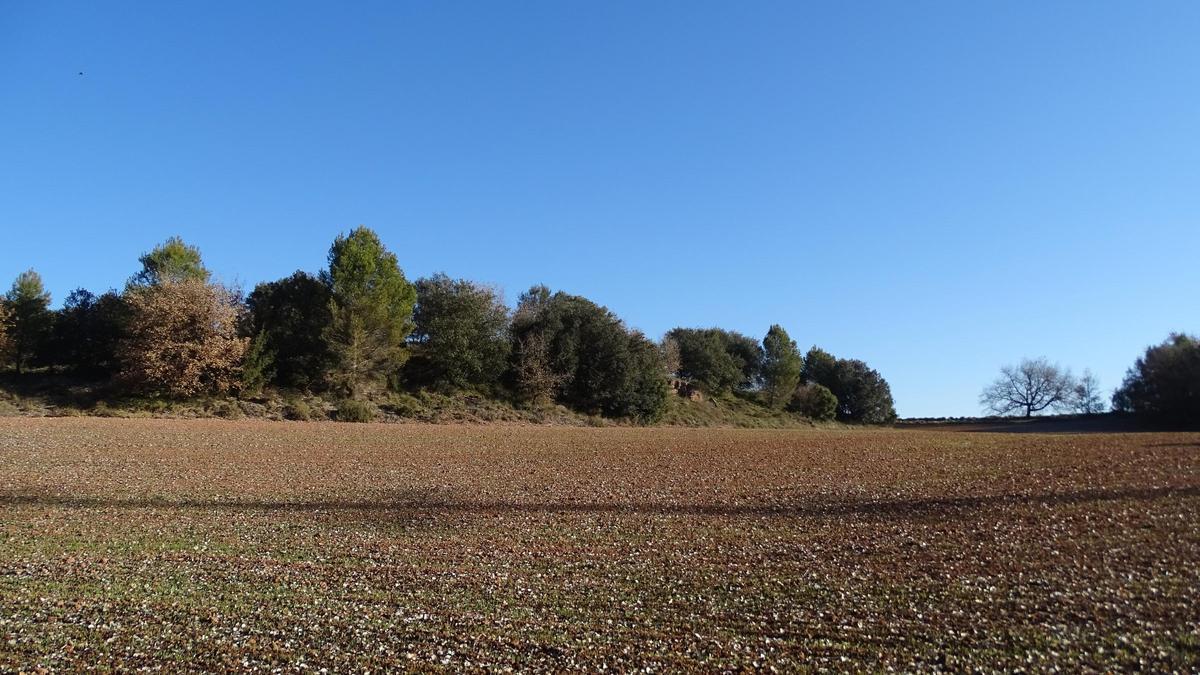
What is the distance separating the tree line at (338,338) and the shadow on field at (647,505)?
35212 millimetres

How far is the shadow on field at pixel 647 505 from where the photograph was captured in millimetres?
15789

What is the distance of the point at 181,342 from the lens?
154 feet

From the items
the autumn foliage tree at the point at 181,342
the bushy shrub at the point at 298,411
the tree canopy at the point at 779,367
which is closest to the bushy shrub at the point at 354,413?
the bushy shrub at the point at 298,411

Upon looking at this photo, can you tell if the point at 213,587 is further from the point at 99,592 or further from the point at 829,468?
the point at 829,468

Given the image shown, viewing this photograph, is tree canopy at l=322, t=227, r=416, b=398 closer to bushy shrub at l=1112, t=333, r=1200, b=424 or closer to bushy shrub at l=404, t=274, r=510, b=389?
bushy shrub at l=404, t=274, r=510, b=389

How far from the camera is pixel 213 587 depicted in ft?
30.9

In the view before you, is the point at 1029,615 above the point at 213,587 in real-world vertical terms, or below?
above

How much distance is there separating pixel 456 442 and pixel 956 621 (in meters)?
28.6

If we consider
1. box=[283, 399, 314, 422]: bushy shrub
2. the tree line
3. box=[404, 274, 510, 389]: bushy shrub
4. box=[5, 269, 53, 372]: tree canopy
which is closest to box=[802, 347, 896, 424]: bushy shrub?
the tree line

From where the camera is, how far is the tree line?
47.7 meters

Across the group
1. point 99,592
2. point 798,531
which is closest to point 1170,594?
point 798,531

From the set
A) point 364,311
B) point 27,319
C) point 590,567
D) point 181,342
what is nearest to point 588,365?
point 364,311

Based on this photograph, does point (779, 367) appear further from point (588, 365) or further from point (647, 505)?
point (647, 505)

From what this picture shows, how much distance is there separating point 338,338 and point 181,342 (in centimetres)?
1170
